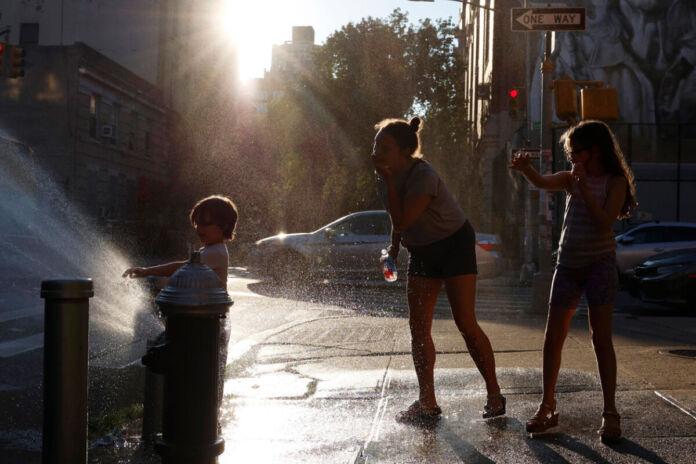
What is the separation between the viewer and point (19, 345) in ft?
26.2

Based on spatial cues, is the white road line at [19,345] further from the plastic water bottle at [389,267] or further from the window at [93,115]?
the window at [93,115]

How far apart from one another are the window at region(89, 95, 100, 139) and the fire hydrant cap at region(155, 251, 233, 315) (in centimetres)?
3202

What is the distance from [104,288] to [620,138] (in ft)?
67.4

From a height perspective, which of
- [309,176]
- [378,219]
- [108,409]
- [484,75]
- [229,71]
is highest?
[229,71]

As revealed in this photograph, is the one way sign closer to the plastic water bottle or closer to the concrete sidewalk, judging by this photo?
the concrete sidewalk

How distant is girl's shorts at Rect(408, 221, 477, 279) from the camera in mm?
4793

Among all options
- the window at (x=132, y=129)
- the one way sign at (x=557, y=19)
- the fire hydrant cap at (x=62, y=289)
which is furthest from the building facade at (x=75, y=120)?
the fire hydrant cap at (x=62, y=289)

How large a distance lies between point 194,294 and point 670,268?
11.2 meters

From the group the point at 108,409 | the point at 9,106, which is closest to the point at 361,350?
the point at 108,409

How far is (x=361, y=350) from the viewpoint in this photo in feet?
Answer: 26.0

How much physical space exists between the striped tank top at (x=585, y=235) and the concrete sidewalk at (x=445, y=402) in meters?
0.96

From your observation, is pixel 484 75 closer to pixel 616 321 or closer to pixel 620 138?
pixel 620 138

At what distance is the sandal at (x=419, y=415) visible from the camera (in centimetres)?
482

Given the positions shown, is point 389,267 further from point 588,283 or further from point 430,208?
point 588,283
